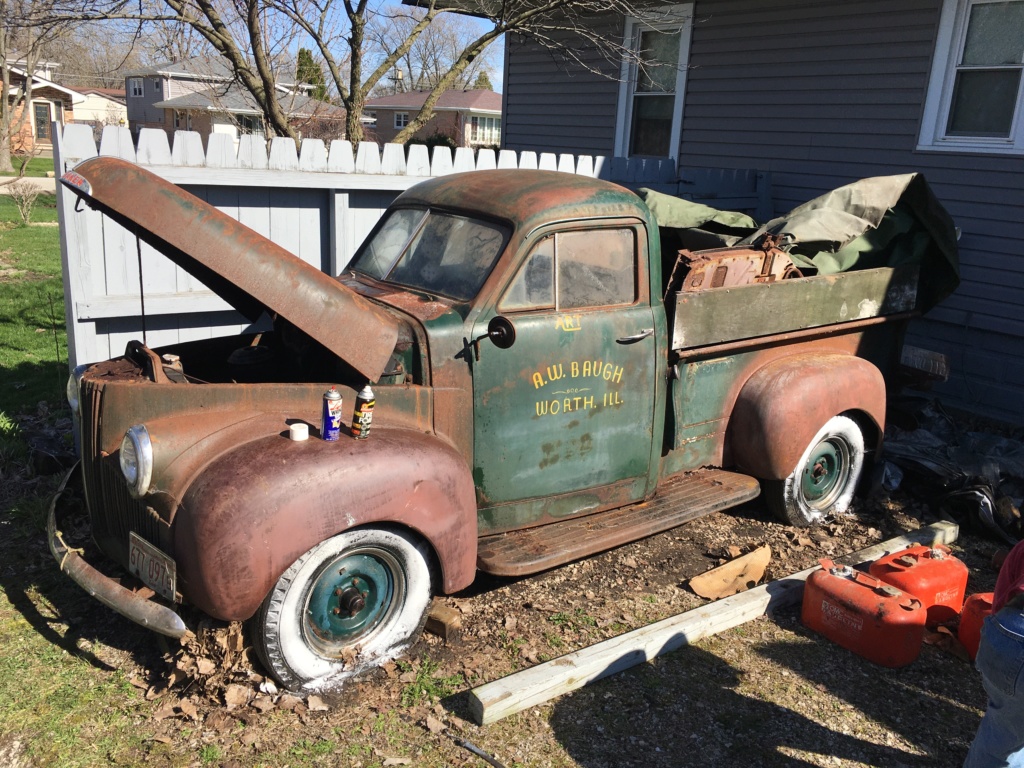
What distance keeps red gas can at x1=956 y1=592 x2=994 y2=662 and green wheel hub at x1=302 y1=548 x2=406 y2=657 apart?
2688mm

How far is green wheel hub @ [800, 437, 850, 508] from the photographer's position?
5.51 meters

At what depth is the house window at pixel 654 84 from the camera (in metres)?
10.9

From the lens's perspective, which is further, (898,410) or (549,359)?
(898,410)

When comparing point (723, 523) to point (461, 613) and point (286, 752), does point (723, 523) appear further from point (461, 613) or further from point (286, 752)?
point (286, 752)

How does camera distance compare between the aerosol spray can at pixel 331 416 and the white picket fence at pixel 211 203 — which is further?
the white picket fence at pixel 211 203


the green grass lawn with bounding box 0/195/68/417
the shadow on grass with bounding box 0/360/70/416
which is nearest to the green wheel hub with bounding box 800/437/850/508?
the shadow on grass with bounding box 0/360/70/416

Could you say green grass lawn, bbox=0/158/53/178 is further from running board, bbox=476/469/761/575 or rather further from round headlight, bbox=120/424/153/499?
running board, bbox=476/469/761/575

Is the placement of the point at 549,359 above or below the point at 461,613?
above

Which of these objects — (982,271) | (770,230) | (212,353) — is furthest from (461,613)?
(982,271)

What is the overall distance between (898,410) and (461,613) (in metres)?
4.36

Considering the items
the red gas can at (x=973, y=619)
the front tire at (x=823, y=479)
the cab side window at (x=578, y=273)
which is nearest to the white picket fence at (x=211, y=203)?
the cab side window at (x=578, y=273)

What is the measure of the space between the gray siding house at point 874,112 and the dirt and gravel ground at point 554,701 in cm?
484

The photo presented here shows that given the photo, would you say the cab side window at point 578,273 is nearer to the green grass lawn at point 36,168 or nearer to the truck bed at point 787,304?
the truck bed at point 787,304

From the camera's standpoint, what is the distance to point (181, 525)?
322cm
